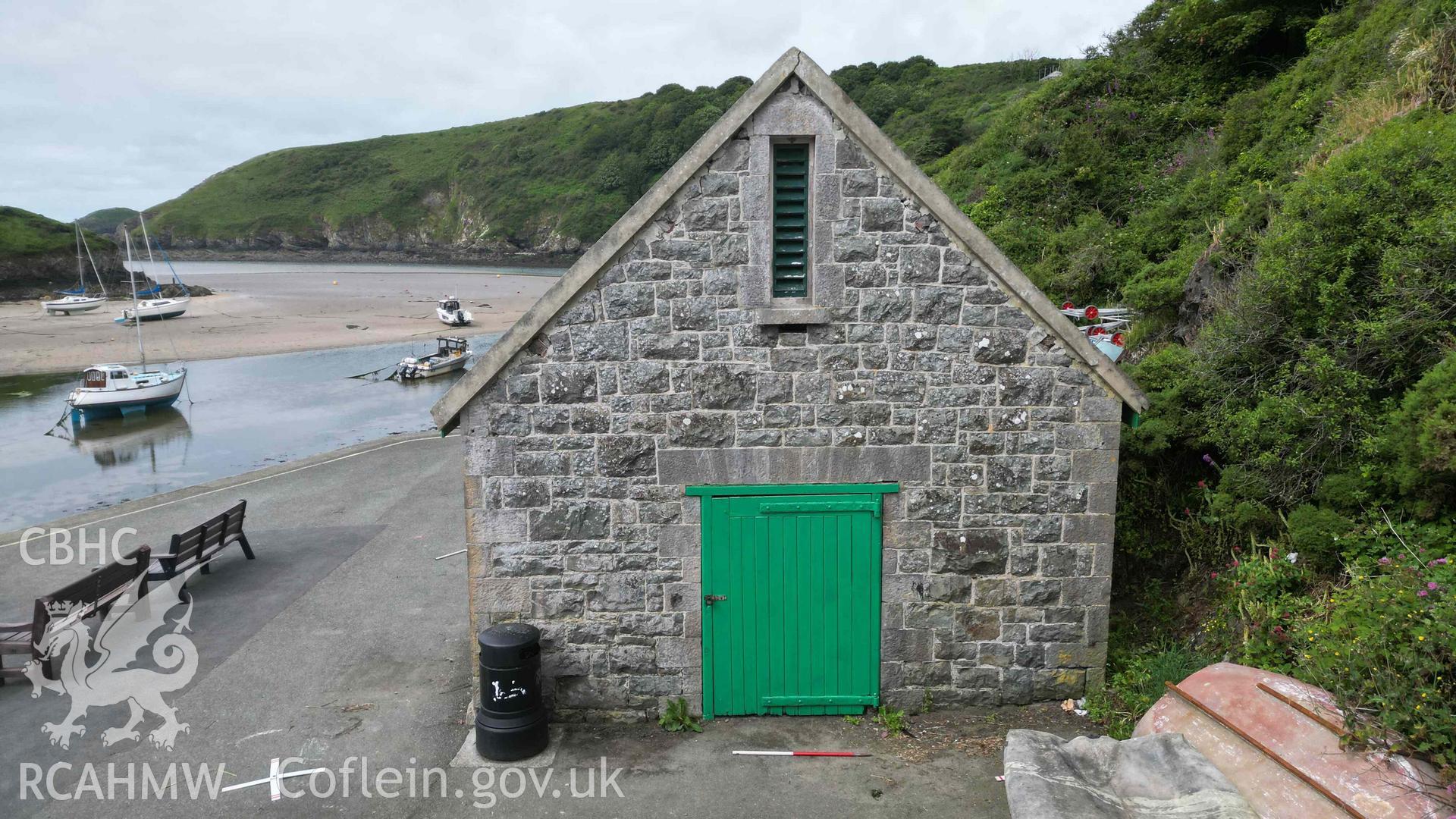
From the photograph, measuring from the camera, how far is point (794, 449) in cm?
703

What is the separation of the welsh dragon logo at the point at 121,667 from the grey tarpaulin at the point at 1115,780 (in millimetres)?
7132

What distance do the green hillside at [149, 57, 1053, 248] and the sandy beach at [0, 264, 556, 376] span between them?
24.6 metres

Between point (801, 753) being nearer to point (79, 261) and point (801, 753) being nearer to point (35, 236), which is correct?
point (79, 261)

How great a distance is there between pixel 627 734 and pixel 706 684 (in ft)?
2.62

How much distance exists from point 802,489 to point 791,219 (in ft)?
7.44

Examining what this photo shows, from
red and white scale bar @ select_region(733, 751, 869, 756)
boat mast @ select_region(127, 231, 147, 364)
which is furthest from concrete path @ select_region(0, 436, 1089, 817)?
boat mast @ select_region(127, 231, 147, 364)

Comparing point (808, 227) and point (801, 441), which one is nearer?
point (808, 227)

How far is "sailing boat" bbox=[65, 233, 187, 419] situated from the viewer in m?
28.8

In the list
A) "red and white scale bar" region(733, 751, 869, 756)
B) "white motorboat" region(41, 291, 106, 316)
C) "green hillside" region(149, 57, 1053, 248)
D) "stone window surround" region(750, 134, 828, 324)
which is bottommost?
"red and white scale bar" region(733, 751, 869, 756)

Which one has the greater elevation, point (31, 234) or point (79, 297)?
point (31, 234)

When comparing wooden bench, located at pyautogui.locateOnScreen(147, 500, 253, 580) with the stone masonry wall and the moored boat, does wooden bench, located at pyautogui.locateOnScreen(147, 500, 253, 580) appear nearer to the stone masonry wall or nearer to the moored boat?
the stone masonry wall

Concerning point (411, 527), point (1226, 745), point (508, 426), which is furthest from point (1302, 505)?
point (411, 527)

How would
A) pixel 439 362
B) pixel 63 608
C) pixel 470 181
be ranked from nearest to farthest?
pixel 63 608 → pixel 439 362 → pixel 470 181

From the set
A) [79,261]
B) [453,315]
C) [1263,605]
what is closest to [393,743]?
[1263,605]
